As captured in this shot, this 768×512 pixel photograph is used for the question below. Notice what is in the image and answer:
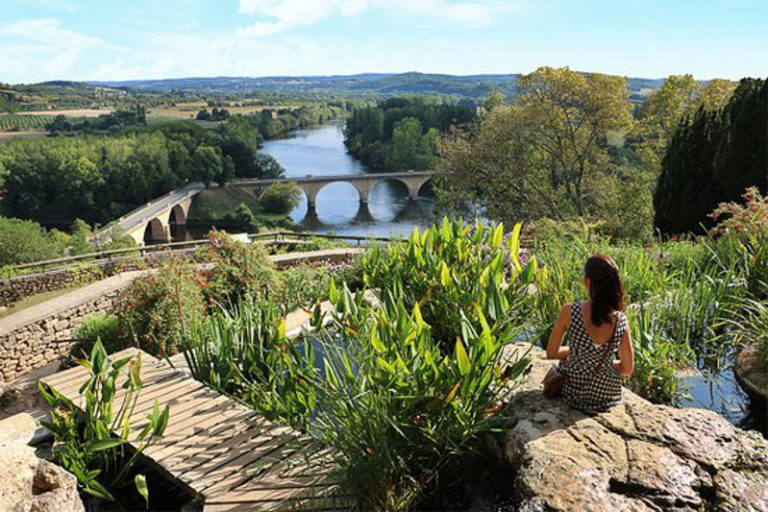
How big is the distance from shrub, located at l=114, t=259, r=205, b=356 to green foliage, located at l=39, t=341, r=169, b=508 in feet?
7.12

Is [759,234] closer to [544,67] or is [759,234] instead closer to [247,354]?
[247,354]

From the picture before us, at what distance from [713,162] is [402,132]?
198 ft

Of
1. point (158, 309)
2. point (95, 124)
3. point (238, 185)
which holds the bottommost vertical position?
point (238, 185)

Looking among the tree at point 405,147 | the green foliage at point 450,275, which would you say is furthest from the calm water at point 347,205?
the green foliage at point 450,275

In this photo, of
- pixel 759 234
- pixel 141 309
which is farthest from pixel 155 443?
pixel 759 234

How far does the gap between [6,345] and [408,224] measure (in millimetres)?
38303

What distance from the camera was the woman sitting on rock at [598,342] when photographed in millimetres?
2875

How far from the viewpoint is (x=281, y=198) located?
54375 millimetres

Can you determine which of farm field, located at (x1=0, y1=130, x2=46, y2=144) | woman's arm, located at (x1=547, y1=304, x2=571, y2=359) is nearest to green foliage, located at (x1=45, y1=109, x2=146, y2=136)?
farm field, located at (x1=0, y1=130, x2=46, y2=144)

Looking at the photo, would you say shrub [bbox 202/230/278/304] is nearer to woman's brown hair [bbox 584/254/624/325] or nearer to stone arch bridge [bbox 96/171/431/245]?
woman's brown hair [bbox 584/254/624/325]

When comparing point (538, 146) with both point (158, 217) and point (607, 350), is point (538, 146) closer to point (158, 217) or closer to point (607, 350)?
point (607, 350)

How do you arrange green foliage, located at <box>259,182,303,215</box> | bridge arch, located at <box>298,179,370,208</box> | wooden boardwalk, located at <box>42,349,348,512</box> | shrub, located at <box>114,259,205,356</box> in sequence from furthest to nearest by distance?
1. bridge arch, located at <box>298,179,370,208</box>
2. green foliage, located at <box>259,182,303,215</box>
3. shrub, located at <box>114,259,205,356</box>
4. wooden boardwalk, located at <box>42,349,348,512</box>

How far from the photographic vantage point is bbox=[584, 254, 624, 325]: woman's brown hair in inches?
112

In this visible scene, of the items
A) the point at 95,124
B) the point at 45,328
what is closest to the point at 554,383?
the point at 45,328
